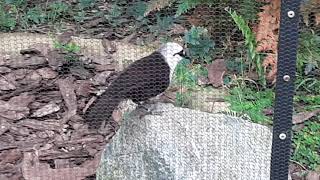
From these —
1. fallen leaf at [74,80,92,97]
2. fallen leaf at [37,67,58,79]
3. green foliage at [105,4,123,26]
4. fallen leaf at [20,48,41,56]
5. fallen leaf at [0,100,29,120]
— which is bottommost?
fallen leaf at [0,100,29,120]

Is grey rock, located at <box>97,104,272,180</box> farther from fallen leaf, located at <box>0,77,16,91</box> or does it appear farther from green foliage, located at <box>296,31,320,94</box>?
fallen leaf, located at <box>0,77,16,91</box>

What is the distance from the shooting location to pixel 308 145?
2.84 meters

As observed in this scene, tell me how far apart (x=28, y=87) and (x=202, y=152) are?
3.02ft

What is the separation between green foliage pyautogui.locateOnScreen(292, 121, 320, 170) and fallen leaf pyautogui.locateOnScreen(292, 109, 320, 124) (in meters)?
0.03

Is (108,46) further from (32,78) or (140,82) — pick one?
(32,78)

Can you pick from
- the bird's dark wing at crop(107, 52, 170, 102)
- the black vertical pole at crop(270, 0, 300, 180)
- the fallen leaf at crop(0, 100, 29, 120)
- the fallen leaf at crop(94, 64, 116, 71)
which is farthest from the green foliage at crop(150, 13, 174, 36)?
the black vertical pole at crop(270, 0, 300, 180)

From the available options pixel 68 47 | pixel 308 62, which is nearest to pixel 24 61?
pixel 68 47

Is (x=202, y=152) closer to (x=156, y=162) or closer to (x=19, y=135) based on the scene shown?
(x=156, y=162)

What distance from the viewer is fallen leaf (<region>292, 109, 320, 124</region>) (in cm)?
285

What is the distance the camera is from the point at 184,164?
2.49 meters

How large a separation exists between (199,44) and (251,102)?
33 cm

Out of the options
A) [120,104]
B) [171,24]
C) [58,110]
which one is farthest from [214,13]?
[58,110]

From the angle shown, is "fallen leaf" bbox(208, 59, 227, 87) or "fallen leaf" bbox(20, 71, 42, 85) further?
"fallen leaf" bbox(20, 71, 42, 85)

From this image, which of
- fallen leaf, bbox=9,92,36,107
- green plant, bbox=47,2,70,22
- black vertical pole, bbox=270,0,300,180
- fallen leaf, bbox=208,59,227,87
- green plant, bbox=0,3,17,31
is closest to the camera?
black vertical pole, bbox=270,0,300,180
